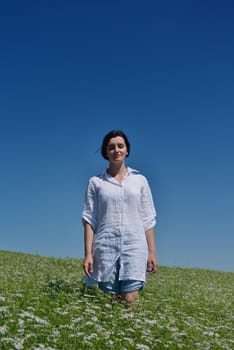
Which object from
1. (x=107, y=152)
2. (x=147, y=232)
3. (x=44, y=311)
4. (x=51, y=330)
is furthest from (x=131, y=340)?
(x=107, y=152)

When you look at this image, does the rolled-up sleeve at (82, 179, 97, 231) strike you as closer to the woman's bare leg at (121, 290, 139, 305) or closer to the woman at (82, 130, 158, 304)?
the woman at (82, 130, 158, 304)

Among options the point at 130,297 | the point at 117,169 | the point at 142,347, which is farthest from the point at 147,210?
the point at 142,347

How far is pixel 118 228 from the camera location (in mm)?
8445

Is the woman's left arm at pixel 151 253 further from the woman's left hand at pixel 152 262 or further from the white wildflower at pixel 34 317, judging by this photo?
the white wildflower at pixel 34 317

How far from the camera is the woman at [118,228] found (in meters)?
8.41

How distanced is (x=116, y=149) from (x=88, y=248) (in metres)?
1.68

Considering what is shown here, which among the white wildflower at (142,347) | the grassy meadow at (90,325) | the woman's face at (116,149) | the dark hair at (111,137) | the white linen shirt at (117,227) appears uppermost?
the dark hair at (111,137)

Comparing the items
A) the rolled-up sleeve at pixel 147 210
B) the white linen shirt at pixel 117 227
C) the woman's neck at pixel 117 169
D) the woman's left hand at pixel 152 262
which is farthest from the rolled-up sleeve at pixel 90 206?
the woman's left hand at pixel 152 262

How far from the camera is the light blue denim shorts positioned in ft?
27.6

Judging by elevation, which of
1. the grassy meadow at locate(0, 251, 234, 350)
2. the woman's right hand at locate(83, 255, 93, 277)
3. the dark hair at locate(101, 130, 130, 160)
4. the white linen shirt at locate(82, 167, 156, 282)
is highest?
the dark hair at locate(101, 130, 130, 160)

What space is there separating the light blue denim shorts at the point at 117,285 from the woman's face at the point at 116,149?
5.64 feet

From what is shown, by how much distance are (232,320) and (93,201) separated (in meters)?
4.86

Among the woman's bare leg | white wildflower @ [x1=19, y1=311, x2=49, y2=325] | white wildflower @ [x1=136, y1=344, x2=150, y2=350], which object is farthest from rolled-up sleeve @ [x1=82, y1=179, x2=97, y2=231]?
white wildflower @ [x1=136, y1=344, x2=150, y2=350]

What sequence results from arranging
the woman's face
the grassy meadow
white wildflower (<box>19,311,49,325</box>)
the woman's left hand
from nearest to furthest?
the grassy meadow, white wildflower (<box>19,311,49,325</box>), the woman's face, the woman's left hand
